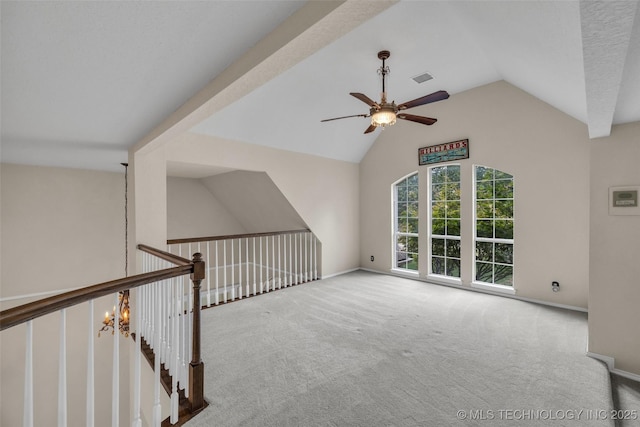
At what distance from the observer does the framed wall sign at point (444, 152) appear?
455 cm

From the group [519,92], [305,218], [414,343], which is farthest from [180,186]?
[519,92]

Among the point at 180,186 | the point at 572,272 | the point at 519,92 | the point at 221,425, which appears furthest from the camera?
the point at 180,186

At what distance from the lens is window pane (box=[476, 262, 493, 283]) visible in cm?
444

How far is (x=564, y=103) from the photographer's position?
3166mm

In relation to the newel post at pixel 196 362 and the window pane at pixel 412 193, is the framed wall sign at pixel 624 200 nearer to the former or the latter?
the window pane at pixel 412 193

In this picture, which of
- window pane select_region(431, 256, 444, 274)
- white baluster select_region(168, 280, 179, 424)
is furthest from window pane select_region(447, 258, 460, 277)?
white baluster select_region(168, 280, 179, 424)

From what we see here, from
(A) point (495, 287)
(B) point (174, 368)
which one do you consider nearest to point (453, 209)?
(A) point (495, 287)

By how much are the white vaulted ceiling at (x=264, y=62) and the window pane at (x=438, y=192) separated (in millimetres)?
1715

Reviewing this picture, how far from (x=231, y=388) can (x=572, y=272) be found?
14.7 ft

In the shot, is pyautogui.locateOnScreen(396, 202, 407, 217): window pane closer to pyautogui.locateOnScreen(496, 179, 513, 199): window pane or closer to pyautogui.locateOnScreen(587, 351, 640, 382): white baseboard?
pyautogui.locateOnScreen(496, 179, 513, 199): window pane

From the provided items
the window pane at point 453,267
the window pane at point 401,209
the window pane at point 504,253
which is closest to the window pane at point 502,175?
the window pane at point 504,253

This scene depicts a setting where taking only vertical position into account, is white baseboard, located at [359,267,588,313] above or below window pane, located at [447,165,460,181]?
below

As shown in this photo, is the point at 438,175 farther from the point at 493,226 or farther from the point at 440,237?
the point at 493,226

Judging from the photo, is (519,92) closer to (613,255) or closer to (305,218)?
(613,255)
